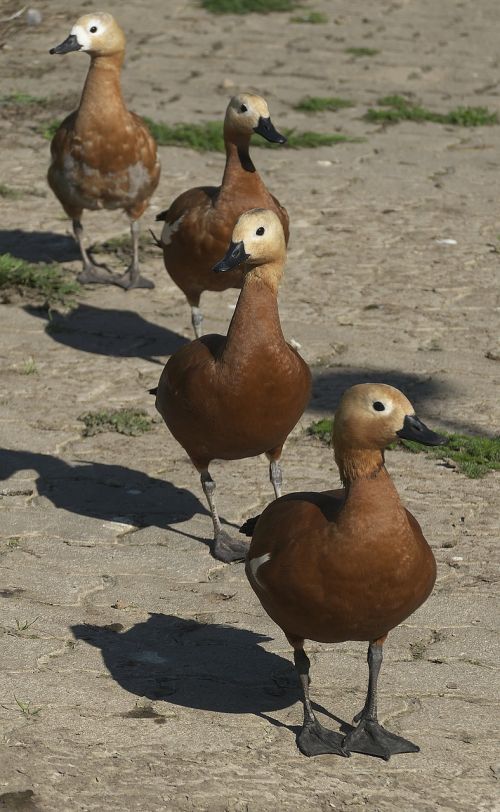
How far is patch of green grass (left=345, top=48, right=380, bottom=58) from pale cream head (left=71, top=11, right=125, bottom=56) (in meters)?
5.22

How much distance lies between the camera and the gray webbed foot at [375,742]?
4.23m

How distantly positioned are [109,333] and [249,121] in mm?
1679

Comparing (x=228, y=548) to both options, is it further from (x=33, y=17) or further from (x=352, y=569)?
(x=33, y=17)

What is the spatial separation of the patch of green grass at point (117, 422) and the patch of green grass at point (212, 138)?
4616 mm

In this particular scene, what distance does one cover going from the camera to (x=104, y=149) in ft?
28.1

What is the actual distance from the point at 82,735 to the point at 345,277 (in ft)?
16.6

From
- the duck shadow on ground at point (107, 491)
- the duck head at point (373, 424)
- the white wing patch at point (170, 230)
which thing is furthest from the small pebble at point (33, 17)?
the duck head at point (373, 424)

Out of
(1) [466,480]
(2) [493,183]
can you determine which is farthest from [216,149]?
(1) [466,480]

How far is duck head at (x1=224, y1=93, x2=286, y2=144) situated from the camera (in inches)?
285

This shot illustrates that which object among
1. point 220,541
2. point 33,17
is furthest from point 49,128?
point 220,541

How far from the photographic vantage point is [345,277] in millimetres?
8812

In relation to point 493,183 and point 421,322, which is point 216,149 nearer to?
point 493,183

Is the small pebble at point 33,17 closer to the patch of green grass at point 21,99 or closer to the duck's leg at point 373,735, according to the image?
the patch of green grass at point 21,99

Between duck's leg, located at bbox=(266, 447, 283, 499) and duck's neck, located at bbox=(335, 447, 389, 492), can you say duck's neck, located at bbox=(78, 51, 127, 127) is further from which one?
duck's neck, located at bbox=(335, 447, 389, 492)
